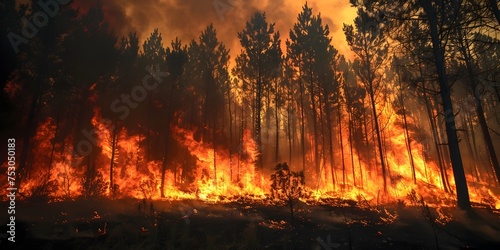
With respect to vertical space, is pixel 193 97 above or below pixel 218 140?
above

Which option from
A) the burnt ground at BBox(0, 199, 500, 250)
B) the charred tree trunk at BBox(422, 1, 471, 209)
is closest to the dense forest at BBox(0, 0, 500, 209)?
the charred tree trunk at BBox(422, 1, 471, 209)

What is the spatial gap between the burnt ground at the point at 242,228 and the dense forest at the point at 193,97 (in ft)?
8.01

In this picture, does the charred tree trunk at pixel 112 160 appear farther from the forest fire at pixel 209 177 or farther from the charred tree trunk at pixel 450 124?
the charred tree trunk at pixel 450 124

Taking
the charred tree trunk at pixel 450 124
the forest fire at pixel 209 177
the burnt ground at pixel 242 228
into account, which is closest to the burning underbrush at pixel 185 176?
the forest fire at pixel 209 177

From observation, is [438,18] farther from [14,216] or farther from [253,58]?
[14,216]

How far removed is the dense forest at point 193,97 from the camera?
18.4 m

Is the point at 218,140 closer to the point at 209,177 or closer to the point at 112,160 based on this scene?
the point at 209,177

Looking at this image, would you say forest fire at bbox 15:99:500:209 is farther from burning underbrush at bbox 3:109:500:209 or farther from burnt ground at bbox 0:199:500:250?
burnt ground at bbox 0:199:500:250

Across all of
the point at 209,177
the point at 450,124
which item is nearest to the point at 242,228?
the point at 450,124

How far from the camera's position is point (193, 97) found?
36.6 metres

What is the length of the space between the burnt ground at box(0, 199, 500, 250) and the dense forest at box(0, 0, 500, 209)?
244 centimetres

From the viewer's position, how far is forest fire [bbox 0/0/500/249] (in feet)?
40.4

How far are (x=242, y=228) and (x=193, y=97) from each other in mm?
25548

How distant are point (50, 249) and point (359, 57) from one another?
2425cm
